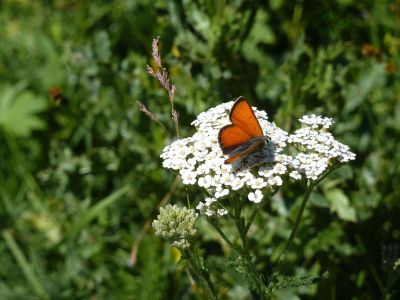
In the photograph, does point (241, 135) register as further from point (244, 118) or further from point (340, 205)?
point (340, 205)

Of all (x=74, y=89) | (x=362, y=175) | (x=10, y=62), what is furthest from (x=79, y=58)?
(x=362, y=175)

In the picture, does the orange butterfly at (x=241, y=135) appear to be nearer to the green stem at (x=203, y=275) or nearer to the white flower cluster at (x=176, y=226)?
the white flower cluster at (x=176, y=226)

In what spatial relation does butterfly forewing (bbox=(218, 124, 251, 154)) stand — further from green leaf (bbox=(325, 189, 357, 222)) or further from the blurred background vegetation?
green leaf (bbox=(325, 189, 357, 222))

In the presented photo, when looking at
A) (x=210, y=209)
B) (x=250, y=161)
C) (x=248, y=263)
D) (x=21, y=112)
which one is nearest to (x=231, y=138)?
(x=250, y=161)

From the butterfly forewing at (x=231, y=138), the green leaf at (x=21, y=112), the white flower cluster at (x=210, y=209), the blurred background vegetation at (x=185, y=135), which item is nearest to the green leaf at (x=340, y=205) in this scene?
the blurred background vegetation at (x=185, y=135)

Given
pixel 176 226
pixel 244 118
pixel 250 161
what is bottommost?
pixel 176 226
